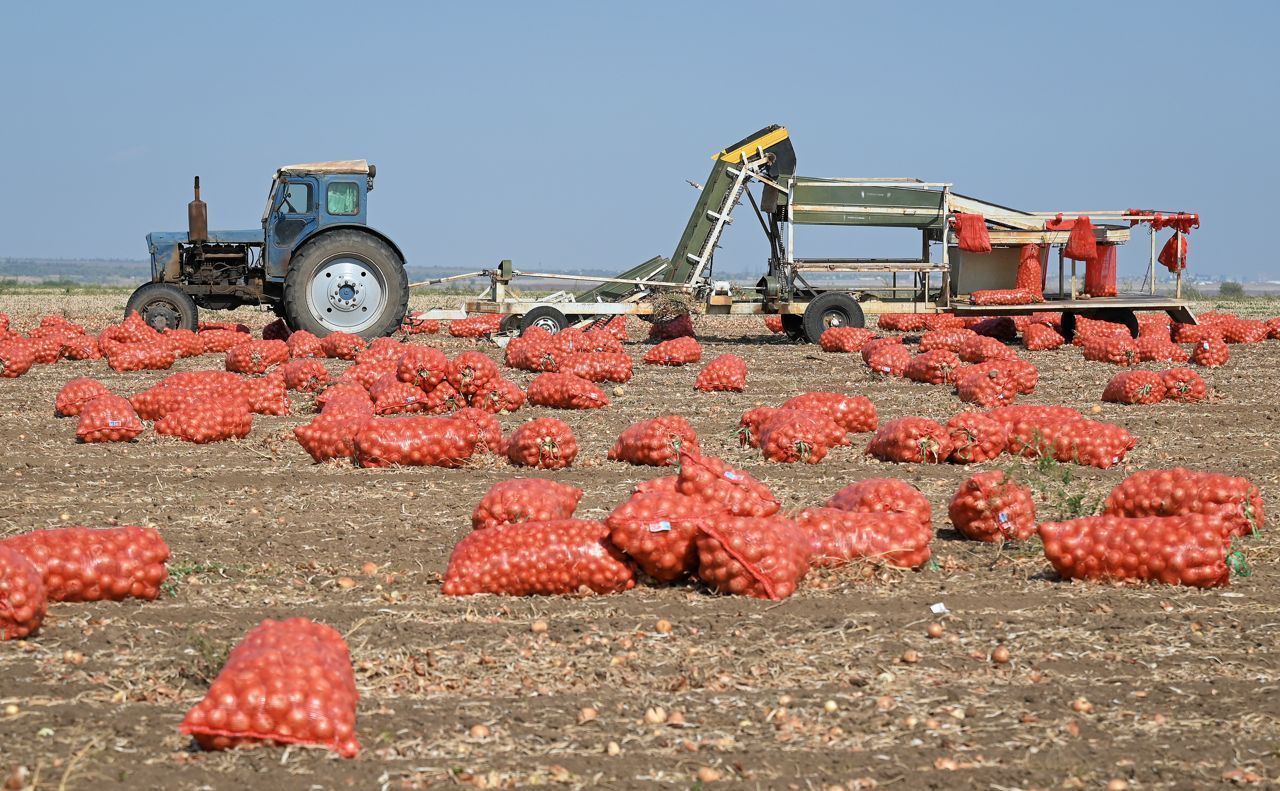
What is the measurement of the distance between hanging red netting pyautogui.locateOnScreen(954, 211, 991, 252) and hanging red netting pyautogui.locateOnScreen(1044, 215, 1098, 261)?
3.82 ft

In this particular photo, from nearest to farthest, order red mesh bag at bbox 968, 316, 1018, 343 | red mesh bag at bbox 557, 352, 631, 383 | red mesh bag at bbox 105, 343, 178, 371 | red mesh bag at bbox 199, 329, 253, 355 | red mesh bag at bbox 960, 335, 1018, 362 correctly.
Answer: red mesh bag at bbox 557, 352, 631, 383, red mesh bag at bbox 105, 343, 178, 371, red mesh bag at bbox 960, 335, 1018, 362, red mesh bag at bbox 199, 329, 253, 355, red mesh bag at bbox 968, 316, 1018, 343

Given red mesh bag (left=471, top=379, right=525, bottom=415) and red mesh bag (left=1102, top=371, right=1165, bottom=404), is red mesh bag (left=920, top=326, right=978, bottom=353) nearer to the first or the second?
red mesh bag (left=1102, top=371, right=1165, bottom=404)

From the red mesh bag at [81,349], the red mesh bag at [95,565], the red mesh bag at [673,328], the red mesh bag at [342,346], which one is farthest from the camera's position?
the red mesh bag at [673,328]

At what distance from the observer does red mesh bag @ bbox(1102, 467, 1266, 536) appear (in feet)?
22.0

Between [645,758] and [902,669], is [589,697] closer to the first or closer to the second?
[645,758]

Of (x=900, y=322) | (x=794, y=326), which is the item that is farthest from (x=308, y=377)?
(x=900, y=322)

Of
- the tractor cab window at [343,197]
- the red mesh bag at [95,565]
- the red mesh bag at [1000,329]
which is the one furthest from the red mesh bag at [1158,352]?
the red mesh bag at [95,565]

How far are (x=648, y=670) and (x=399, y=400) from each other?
7.28 meters

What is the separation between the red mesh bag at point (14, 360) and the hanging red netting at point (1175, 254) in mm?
15279

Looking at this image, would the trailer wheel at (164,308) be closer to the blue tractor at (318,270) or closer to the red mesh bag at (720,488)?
the blue tractor at (318,270)

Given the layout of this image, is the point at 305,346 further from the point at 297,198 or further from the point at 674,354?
the point at 674,354

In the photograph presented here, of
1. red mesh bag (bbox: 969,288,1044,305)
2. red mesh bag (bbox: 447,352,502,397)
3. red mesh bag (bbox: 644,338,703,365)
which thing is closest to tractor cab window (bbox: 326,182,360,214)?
red mesh bag (bbox: 644,338,703,365)

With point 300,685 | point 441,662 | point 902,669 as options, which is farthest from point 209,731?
point 902,669

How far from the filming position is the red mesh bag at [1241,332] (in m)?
20.4
